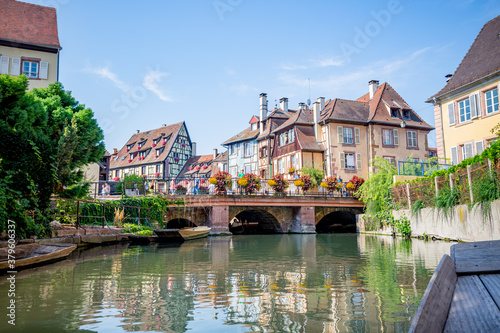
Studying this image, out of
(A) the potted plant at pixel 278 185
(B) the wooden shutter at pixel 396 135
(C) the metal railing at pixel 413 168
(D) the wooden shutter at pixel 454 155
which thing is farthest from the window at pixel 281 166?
(D) the wooden shutter at pixel 454 155

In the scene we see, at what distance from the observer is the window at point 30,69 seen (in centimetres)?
2336

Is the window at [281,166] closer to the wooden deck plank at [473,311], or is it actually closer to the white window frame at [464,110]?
the white window frame at [464,110]

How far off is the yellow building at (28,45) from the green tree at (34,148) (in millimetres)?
5388

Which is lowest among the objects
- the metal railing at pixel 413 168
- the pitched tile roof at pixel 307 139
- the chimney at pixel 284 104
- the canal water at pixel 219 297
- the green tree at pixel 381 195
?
the canal water at pixel 219 297

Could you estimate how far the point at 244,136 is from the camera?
4741 cm

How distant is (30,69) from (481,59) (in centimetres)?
2524

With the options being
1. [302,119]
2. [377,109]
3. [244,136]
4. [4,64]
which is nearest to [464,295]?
[4,64]

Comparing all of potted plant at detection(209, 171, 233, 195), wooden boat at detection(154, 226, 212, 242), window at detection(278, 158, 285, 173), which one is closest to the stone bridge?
potted plant at detection(209, 171, 233, 195)

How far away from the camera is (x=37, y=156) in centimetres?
1321

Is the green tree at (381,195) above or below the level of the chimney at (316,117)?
below

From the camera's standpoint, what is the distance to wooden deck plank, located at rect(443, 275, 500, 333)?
142cm

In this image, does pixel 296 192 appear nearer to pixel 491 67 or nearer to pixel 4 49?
pixel 491 67

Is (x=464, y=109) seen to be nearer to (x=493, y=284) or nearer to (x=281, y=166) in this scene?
(x=281, y=166)

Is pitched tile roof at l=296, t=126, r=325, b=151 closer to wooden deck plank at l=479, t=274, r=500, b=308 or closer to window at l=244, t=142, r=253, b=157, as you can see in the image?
window at l=244, t=142, r=253, b=157
